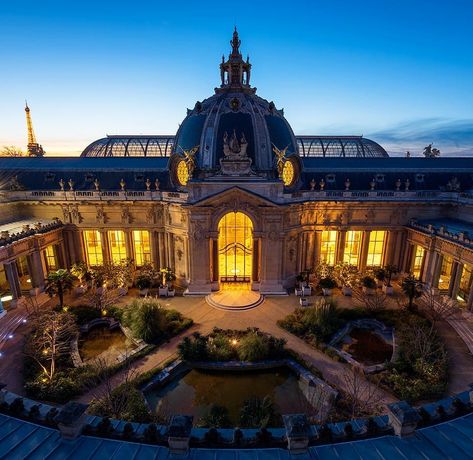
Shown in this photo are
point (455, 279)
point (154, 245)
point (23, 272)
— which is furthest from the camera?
point (154, 245)

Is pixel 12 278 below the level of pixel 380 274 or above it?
above

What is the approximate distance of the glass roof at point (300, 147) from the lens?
66.2 meters

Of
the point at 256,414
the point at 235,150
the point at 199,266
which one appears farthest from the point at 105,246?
the point at 256,414

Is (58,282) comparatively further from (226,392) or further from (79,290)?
(226,392)

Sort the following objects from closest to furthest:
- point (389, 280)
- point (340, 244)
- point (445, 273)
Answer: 1. point (389, 280)
2. point (445, 273)
3. point (340, 244)

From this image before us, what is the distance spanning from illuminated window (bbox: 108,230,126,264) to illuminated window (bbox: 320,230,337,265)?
94.7 feet

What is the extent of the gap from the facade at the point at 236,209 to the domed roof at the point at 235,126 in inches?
6.8

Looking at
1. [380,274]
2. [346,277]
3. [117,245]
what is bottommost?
[346,277]

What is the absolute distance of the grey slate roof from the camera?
10484 millimetres

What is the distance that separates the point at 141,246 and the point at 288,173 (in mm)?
23618

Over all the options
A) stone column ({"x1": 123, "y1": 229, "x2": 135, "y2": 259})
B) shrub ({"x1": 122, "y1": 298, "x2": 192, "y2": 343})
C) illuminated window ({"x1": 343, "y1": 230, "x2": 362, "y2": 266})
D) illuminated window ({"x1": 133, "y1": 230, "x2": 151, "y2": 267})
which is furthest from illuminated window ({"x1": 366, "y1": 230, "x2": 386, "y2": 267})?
stone column ({"x1": 123, "y1": 229, "x2": 135, "y2": 259})

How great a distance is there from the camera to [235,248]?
1539 inches

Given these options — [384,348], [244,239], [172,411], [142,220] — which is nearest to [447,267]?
[384,348]

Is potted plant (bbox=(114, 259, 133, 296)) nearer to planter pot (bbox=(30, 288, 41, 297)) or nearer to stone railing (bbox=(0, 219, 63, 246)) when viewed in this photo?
planter pot (bbox=(30, 288, 41, 297))
